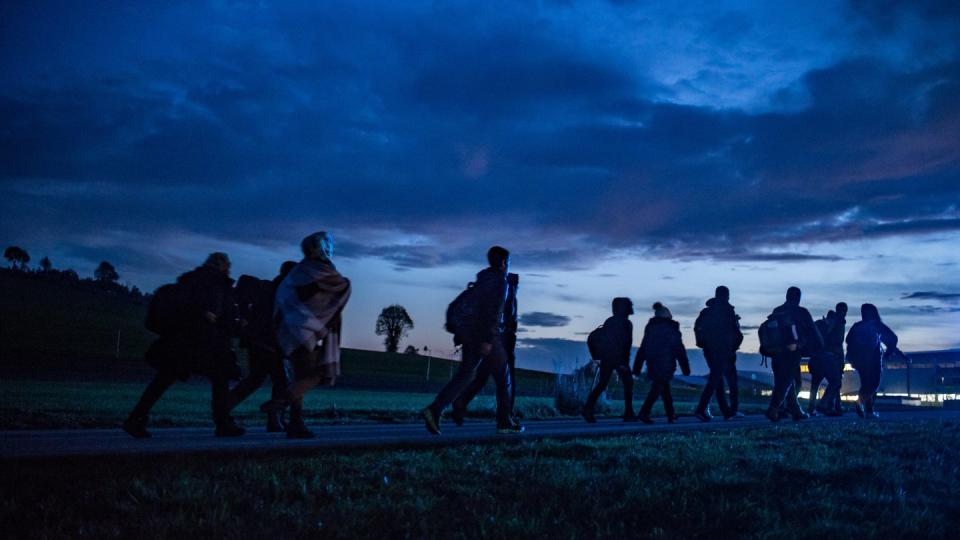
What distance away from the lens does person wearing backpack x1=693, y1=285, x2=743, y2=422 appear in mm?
15227

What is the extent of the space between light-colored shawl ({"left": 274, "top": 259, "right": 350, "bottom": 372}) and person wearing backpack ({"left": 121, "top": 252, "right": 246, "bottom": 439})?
2.45 ft

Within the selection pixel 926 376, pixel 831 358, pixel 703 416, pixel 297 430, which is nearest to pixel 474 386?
pixel 297 430

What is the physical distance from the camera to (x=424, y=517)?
495 centimetres

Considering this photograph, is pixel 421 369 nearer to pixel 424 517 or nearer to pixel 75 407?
pixel 75 407

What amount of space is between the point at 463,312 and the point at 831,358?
11.2m

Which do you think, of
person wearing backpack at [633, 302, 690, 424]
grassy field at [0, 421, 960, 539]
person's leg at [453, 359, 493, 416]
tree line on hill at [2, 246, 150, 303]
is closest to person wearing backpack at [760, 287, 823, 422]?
person wearing backpack at [633, 302, 690, 424]

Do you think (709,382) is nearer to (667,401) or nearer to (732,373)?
(732,373)

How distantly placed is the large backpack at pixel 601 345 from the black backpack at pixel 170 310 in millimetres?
7639

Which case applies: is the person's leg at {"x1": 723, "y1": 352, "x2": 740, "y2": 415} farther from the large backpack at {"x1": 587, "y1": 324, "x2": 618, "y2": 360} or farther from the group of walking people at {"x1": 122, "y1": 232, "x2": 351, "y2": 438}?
the group of walking people at {"x1": 122, "y1": 232, "x2": 351, "y2": 438}

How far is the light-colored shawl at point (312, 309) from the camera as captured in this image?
27.1 feet

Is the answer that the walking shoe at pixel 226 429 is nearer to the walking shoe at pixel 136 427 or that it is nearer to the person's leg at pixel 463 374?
the walking shoe at pixel 136 427

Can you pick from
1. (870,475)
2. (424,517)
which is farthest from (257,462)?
(870,475)

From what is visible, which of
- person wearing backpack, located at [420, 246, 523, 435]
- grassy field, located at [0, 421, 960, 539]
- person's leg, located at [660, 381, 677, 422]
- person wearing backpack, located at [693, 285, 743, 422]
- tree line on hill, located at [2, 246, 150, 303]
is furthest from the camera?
tree line on hill, located at [2, 246, 150, 303]

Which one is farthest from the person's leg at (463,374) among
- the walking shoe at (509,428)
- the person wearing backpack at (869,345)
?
the person wearing backpack at (869,345)
